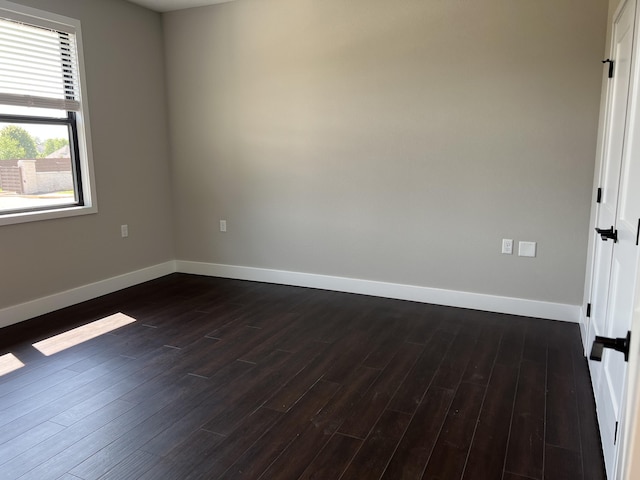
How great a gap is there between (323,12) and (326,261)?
7.08 feet

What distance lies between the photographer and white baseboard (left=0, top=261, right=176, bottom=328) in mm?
3557

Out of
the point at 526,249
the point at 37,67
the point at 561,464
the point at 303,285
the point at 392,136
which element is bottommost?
the point at 561,464

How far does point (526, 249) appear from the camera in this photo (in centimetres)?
358

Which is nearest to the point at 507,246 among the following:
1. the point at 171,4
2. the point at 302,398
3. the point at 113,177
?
the point at 302,398

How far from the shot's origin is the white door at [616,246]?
68.9 inches

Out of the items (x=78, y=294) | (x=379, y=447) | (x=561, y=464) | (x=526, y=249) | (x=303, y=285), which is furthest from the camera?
(x=303, y=285)

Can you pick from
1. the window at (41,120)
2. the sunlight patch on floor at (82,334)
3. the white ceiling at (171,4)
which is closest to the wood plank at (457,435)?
the sunlight patch on floor at (82,334)

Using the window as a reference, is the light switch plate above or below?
below

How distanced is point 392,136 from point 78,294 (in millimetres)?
3007

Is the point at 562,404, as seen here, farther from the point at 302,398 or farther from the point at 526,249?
the point at 526,249

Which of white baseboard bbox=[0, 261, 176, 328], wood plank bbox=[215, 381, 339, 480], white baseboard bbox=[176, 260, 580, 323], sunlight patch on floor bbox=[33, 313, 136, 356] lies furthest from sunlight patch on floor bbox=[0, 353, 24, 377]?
white baseboard bbox=[176, 260, 580, 323]

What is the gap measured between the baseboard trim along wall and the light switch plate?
0.36 meters

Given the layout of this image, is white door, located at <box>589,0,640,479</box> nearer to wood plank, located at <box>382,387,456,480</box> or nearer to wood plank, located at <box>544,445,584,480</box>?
wood plank, located at <box>544,445,584,480</box>

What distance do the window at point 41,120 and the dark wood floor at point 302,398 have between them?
969 mm
